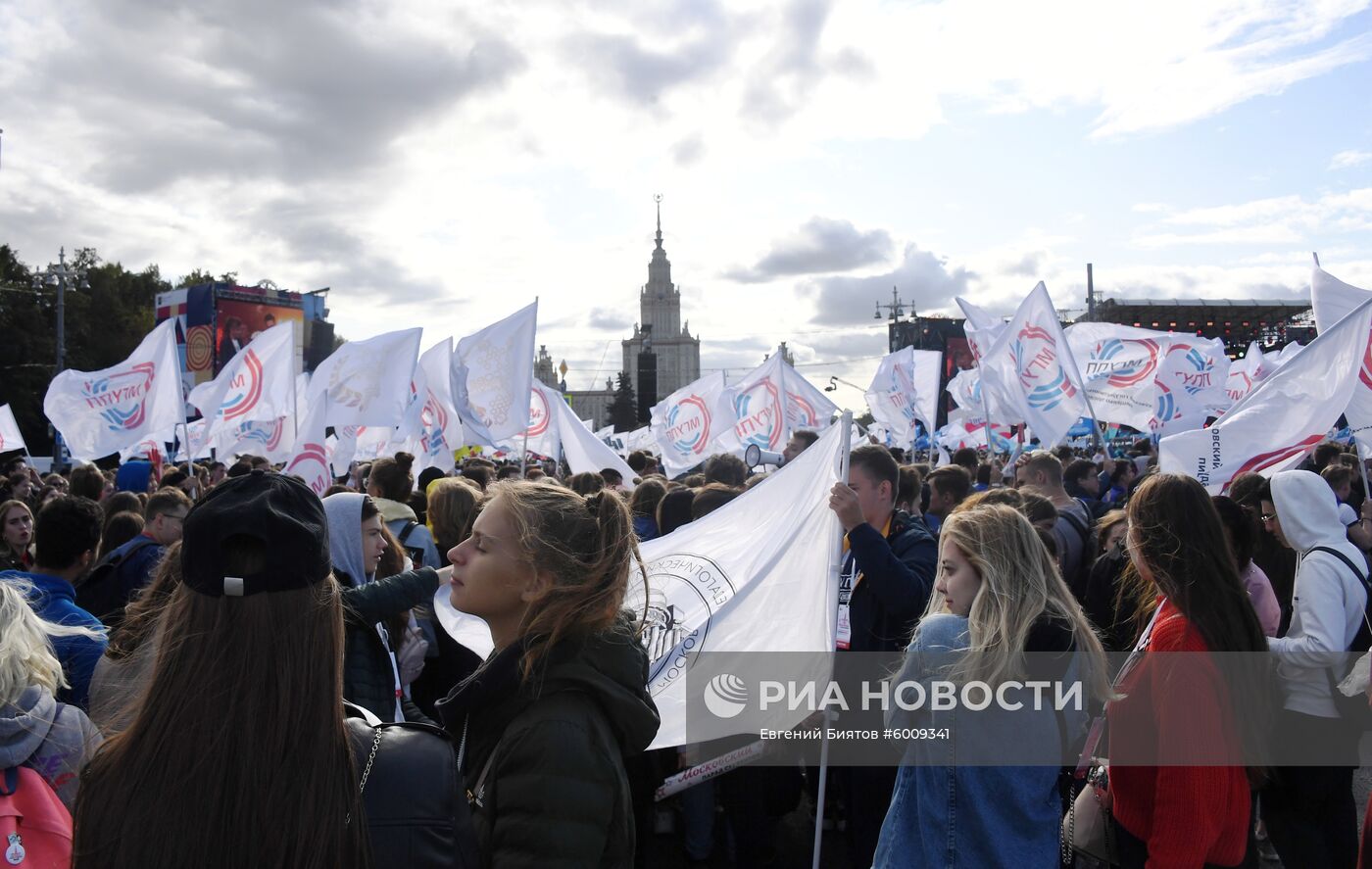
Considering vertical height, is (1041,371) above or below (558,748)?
above

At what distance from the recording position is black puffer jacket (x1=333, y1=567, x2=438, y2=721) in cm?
341

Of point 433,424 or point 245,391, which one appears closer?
point 245,391

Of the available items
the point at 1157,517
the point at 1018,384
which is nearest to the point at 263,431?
the point at 1018,384

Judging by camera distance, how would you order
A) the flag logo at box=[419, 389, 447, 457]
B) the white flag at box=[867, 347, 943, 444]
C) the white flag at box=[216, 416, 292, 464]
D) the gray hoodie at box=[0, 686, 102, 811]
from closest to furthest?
the gray hoodie at box=[0, 686, 102, 811]
the flag logo at box=[419, 389, 447, 457]
the white flag at box=[216, 416, 292, 464]
the white flag at box=[867, 347, 943, 444]

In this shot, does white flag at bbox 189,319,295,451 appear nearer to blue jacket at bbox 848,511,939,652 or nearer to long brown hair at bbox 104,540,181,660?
long brown hair at bbox 104,540,181,660

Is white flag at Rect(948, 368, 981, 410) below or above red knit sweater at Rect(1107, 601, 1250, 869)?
above

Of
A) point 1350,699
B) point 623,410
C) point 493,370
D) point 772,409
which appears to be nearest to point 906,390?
point 772,409

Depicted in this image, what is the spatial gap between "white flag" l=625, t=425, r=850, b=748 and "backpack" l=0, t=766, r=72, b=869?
183 centimetres

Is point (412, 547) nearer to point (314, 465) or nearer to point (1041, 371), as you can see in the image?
point (314, 465)

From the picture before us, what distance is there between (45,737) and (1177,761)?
297cm

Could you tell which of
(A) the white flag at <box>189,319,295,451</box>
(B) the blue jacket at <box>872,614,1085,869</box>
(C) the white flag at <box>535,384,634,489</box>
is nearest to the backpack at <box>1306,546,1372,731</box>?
(B) the blue jacket at <box>872,614,1085,869</box>

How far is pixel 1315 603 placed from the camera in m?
3.74

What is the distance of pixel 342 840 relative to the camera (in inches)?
56.1

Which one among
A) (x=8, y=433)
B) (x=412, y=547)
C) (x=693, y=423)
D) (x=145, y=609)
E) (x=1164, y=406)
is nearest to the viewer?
(x=145, y=609)
